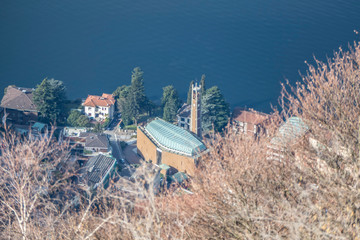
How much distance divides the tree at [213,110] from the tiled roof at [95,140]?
324 inches

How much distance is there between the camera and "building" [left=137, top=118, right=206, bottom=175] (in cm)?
2691

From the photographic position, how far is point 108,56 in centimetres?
4841

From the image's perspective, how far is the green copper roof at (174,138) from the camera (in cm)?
2703

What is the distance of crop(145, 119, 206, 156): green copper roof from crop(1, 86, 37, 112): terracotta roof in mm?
10972

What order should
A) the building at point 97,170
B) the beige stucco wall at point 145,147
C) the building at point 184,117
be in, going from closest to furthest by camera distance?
the building at point 97,170 < the beige stucco wall at point 145,147 < the building at point 184,117

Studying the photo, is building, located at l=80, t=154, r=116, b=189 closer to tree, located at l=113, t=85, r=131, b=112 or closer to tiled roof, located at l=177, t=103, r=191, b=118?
tree, located at l=113, t=85, r=131, b=112


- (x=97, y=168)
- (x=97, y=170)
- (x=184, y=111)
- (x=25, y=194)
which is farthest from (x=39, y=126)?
(x=25, y=194)

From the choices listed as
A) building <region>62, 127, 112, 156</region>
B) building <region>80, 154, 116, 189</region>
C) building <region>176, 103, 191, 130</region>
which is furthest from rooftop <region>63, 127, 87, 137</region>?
building <region>176, 103, 191, 130</region>

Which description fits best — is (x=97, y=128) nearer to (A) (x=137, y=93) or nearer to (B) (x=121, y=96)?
(A) (x=137, y=93)

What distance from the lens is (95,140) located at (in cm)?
2950

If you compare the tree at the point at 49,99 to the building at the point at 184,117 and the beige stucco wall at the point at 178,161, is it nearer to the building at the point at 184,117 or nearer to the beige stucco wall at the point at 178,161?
the building at the point at 184,117

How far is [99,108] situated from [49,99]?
434 cm

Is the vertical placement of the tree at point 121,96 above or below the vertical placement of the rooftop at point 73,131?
above

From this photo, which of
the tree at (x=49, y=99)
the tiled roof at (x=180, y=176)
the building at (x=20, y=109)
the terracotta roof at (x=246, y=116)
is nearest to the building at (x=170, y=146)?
the tiled roof at (x=180, y=176)
